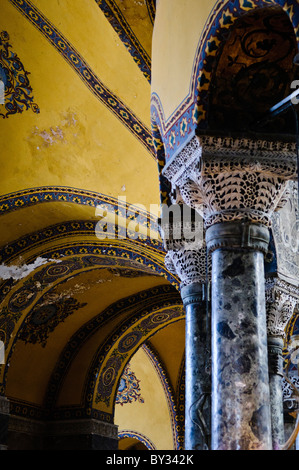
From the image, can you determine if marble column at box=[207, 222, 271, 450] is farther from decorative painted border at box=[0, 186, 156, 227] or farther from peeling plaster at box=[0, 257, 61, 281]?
peeling plaster at box=[0, 257, 61, 281]

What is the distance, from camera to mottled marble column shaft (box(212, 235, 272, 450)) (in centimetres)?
384

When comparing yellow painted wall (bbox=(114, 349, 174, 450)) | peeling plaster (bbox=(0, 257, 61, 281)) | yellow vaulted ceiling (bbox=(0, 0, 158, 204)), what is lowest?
yellow painted wall (bbox=(114, 349, 174, 450))

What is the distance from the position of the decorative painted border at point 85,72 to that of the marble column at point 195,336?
261cm

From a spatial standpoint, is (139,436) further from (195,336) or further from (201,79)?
(201,79)

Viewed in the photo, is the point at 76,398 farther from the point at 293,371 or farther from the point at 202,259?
the point at 202,259

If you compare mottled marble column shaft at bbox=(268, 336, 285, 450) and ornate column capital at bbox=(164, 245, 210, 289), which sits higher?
ornate column capital at bbox=(164, 245, 210, 289)

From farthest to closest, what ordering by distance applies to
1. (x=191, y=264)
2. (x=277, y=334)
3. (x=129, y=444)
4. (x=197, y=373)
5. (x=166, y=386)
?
(x=129, y=444) → (x=166, y=386) → (x=277, y=334) → (x=191, y=264) → (x=197, y=373)

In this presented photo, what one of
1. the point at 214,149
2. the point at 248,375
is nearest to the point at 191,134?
the point at 214,149

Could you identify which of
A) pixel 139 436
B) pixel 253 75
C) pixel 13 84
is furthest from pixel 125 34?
pixel 139 436

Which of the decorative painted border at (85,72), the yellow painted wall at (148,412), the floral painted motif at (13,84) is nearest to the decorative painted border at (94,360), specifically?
the yellow painted wall at (148,412)

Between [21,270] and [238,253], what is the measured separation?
6.20 m

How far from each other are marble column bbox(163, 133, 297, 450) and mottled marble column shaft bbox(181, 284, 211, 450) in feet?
3.16

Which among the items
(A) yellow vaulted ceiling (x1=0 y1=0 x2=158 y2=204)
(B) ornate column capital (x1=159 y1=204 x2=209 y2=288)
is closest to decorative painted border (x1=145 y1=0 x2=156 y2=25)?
(A) yellow vaulted ceiling (x1=0 y1=0 x2=158 y2=204)

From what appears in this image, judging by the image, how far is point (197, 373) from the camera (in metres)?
5.48
